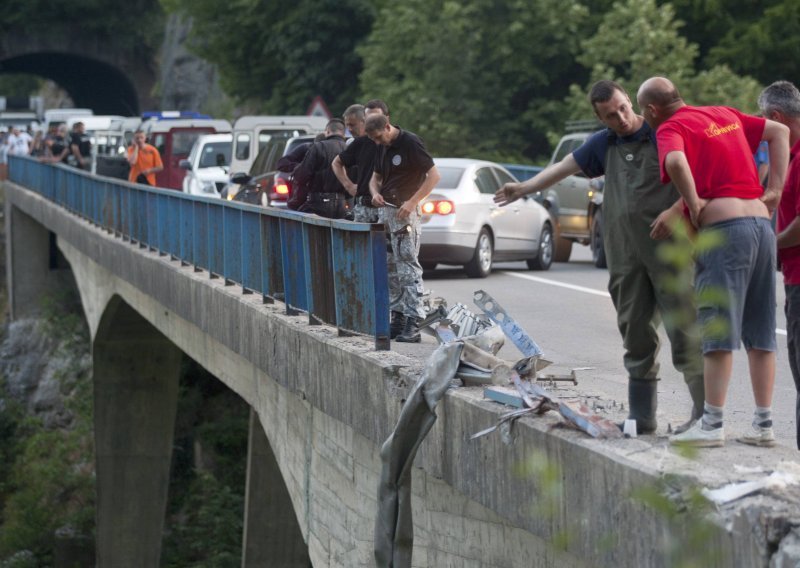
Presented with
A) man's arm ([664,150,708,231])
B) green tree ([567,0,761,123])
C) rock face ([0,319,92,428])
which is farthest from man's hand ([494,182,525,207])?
rock face ([0,319,92,428])

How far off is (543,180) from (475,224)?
1202cm

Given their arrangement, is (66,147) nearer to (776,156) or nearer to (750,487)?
(776,156)

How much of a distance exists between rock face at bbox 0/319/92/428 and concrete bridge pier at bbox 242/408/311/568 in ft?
60.5

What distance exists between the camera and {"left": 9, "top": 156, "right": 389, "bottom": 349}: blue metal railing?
7.65 metres

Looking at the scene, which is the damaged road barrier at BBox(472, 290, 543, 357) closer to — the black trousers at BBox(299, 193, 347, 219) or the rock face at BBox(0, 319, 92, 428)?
the black trousers at BBox(299, 193, 347, 219)

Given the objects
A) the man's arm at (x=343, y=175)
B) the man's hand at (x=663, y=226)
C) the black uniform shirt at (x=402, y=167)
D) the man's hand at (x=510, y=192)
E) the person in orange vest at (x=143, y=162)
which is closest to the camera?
the man's hand at (x=663, y=226)

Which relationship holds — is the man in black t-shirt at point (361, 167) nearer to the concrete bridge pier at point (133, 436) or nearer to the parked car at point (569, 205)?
the parked car at point (569, 205)

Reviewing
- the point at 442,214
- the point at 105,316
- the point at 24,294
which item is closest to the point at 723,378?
the point at 442,214

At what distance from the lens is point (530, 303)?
1512 centimetres

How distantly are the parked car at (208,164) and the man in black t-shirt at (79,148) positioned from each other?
8.98 m

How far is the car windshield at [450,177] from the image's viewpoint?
59.4 feet

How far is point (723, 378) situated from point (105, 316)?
20.0m

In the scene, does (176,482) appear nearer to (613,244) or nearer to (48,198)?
(48,198)

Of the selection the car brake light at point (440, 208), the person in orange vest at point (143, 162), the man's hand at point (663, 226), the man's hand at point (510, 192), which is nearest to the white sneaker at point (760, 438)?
the man's hand at point (663, 226)
